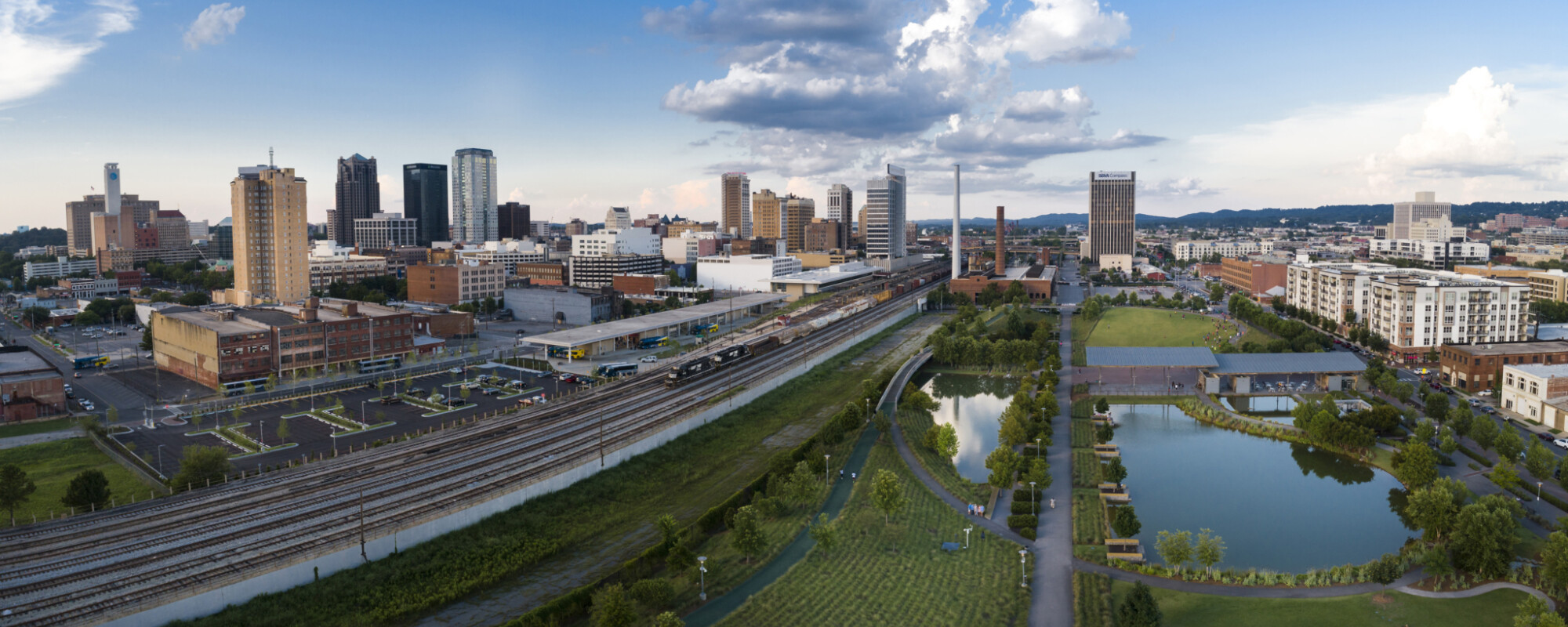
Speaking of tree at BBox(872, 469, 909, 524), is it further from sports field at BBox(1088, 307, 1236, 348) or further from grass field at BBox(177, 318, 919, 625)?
sports field at BBox(1088, 307, 1236, 348)

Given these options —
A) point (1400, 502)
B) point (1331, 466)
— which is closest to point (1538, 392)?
point (1331, 466)

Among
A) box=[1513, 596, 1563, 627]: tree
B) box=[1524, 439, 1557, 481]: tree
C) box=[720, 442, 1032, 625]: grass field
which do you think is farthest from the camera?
box=[1524, 439, 1557, 481]: tree

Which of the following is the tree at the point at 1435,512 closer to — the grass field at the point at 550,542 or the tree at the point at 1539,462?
the tree at the point at 1539,462

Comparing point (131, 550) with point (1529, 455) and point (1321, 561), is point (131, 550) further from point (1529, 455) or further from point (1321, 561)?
point (1529, 455)

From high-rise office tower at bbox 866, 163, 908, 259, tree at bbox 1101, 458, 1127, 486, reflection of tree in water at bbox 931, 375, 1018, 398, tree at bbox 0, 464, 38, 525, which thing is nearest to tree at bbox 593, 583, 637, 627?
tree at bbox 1101, 458, 1127, 486

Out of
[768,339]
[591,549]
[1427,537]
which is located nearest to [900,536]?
[591,549]

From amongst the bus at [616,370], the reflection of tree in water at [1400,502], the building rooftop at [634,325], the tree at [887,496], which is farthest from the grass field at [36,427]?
Result: the reflection of tree in water at [1400,502]
